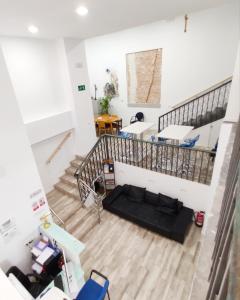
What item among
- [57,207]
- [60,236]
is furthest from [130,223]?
[60,236]

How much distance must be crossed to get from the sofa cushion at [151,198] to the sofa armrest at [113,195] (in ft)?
2.74

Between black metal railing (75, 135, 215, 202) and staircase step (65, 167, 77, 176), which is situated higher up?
black metal railing (75, 135, 215, 202)

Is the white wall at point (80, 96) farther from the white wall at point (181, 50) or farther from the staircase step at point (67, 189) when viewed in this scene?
the white wall at point (181, 50)

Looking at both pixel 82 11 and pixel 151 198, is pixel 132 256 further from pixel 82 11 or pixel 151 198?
pixel 82 11

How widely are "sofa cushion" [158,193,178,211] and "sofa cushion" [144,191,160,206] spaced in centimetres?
12

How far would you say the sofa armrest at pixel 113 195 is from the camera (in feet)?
18.1

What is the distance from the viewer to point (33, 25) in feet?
11.8

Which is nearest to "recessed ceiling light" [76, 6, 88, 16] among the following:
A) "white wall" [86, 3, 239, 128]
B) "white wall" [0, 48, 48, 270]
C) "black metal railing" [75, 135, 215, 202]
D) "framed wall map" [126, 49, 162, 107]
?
"white wall" [0, 48, 48, 270]

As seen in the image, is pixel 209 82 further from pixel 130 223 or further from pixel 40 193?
pixel 40 193

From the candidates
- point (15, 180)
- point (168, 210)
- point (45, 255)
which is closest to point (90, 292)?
point (45, 255)

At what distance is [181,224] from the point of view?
4598mm

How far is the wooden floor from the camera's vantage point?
3709 mm

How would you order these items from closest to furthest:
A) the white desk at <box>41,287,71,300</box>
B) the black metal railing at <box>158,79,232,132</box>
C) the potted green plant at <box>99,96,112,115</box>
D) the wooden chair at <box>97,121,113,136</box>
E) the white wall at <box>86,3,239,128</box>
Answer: the white desk at <box>41,287,71,300</box>, the white wall at <box>86,3,239,128</box>, the black metal railing at <box>158,79,232,132</box>, the wooden chair at <box>97,121,113,136</box>, the potted green plant at <box>99,96,112,115</box>

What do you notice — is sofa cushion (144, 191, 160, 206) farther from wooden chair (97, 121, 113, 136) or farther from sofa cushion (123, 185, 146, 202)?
wooden chair (97, 121, 113, 136)
